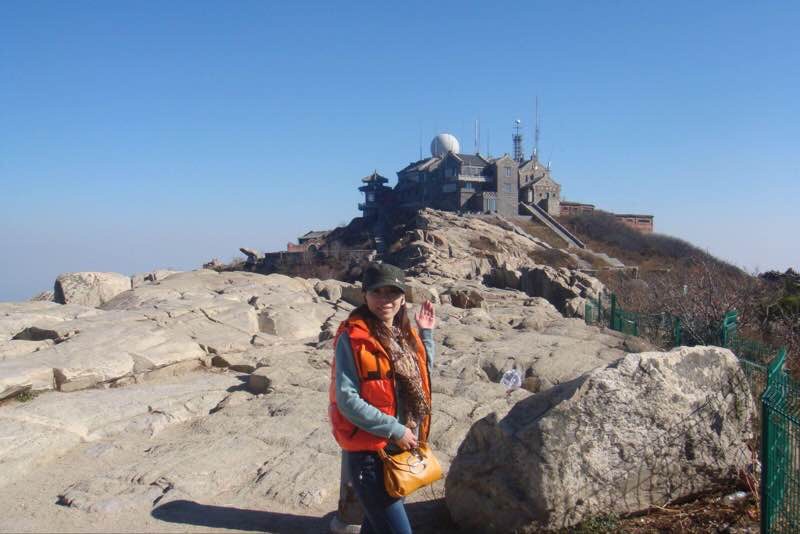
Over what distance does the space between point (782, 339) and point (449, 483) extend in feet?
35.6

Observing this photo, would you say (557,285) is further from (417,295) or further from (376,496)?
(376,496)

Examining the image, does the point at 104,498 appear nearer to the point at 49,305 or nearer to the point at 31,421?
the point at 31,421

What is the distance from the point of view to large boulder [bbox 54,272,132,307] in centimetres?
1438

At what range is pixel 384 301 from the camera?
355 centimetres

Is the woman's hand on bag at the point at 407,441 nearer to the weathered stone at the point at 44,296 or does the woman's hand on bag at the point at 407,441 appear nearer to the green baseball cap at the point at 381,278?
the green baseball cap at the point at 381,278

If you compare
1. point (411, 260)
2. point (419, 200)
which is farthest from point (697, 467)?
point (419, 200)

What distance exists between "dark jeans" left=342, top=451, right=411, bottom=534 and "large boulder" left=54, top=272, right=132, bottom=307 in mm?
12672

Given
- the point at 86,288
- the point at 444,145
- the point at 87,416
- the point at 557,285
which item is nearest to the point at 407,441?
the point at 87,416

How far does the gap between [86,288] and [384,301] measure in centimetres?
1302

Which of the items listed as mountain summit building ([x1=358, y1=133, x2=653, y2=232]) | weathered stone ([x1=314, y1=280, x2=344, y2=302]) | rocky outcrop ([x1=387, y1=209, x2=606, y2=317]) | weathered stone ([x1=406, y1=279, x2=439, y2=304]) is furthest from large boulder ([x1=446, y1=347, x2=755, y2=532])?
mountain summit building ([x1=358, y1=133, x2=653, y2=232])

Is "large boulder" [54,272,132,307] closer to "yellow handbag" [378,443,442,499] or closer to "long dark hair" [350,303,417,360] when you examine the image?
"long dark hair" [350,303,417,360]

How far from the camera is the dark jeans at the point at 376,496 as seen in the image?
3410mm

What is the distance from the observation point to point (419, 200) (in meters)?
63.8

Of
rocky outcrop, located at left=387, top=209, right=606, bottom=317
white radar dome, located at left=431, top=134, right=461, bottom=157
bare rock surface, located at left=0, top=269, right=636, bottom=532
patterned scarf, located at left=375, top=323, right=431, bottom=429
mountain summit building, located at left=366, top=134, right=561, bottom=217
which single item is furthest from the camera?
white radar dome, located at left=431, top=134, right=461, bottom=157
